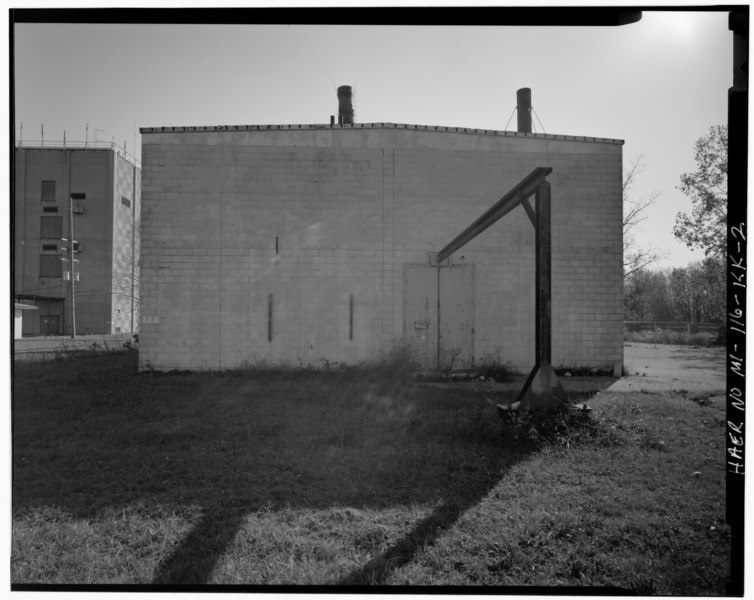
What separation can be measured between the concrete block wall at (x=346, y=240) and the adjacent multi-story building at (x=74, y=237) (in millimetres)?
27569

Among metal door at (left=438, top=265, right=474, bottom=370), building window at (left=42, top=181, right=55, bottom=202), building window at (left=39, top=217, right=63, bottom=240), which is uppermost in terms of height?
building window at (left=42, top=181, right=55, bottom=202)

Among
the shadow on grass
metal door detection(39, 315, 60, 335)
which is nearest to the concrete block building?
the shadow on grass

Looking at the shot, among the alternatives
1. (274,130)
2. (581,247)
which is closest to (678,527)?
(581,247)

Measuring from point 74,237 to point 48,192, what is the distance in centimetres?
391

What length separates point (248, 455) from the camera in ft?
14.8

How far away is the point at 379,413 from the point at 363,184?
550 cm

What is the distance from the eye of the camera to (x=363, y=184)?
32.7ft

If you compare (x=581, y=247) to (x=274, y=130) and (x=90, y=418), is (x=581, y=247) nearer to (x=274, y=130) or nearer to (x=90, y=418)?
(x=274, y=130)

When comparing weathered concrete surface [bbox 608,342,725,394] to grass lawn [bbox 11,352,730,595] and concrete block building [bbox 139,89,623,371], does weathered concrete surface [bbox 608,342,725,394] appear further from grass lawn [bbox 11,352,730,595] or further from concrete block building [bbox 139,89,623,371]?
grass lawn [bbox 11,352,730,595]

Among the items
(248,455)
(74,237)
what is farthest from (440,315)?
(74,237)

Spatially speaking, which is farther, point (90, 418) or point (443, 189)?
→ point (443, 189)

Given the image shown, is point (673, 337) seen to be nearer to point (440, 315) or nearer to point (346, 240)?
point (440, 315)

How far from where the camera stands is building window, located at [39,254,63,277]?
34.5 metres

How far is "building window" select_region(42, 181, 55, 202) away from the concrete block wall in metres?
31.8
